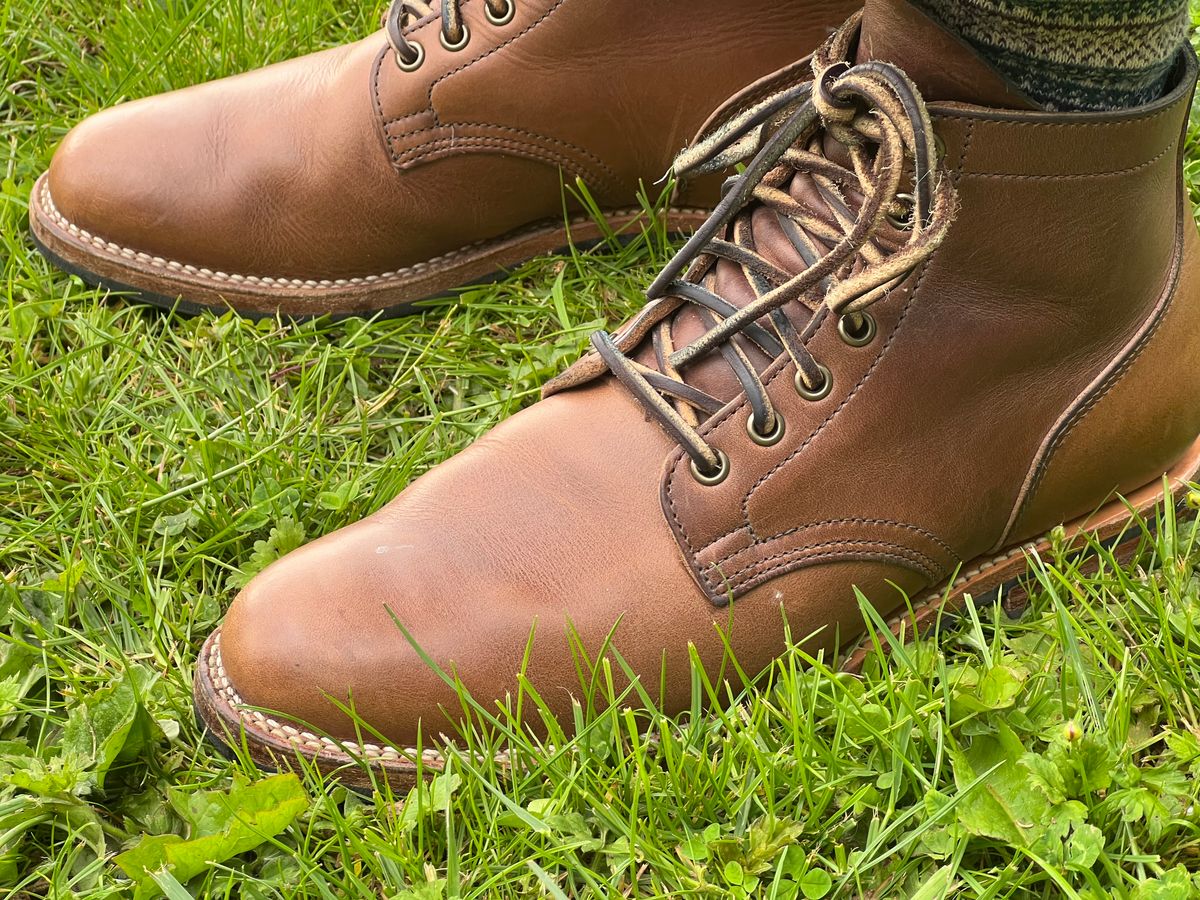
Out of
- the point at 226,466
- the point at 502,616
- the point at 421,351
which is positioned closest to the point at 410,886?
the point at 502,616

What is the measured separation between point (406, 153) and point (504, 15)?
0.92 ft

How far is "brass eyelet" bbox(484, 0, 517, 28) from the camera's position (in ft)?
6.59

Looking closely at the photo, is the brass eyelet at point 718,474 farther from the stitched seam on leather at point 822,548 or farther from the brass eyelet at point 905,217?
the brass eyelet at point 905,217

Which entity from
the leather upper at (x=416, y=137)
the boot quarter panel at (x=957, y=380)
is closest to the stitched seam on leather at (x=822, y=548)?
the boot quarter panel at (x=957, y=380)

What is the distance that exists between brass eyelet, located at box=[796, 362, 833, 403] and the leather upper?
30.2 inches

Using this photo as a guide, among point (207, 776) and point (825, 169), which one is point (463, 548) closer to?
point (207, 776)

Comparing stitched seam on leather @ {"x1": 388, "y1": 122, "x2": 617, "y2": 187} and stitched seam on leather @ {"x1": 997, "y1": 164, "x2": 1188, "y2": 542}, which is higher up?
stitched seam on leather @ {"x1": 388, "y1": 122, "x2": 617, "y2": 187}

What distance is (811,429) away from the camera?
4.86ft

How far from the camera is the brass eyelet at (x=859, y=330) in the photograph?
1455mm

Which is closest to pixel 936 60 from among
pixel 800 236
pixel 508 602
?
pixel 800 236

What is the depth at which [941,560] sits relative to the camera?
5.26 feet

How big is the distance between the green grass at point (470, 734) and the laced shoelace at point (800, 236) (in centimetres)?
34

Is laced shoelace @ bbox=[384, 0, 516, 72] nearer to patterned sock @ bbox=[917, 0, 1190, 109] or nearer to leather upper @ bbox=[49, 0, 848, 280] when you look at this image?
leather upper @ bbox=[49, 0, 848, 280]

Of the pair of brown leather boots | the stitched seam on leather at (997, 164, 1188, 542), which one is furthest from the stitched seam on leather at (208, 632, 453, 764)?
the stitched seam on leather at (997, 164, 1188, 542)
